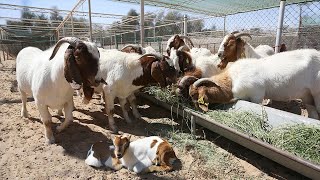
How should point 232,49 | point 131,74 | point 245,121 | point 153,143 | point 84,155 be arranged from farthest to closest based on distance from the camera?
point 232,49, point 131,74, point 84,155, point 245,121, point 153,143

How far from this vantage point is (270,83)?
4.74 metres

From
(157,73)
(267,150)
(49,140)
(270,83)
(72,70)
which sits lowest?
(49,140)

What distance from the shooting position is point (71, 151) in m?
4.44

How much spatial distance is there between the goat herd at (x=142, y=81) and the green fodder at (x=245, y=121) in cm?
31

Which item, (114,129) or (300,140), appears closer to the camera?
(300,140)

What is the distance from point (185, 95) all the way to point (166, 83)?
17.1 inches

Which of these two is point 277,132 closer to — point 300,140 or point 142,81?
point 300,140

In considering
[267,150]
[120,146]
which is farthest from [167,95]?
[267,150]

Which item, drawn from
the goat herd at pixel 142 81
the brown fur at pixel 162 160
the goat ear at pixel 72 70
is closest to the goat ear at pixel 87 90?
the goat herd at pixel 142 81

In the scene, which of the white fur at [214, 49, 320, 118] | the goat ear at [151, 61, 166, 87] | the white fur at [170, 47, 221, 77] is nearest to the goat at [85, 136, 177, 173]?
the goat ear at [151, 61, 166, 87]

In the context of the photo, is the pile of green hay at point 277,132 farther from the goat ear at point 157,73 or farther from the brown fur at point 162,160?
the goat ear at point 157,73

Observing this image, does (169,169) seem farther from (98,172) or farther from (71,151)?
(71,151)

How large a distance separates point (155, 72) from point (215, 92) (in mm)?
1194

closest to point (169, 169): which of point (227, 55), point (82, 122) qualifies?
point (82, 122)
